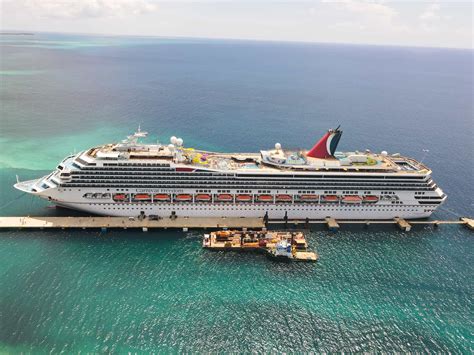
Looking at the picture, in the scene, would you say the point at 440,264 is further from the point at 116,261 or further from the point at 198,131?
the point at 198,131

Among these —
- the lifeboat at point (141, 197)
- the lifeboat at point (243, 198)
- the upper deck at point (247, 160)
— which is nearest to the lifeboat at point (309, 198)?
the upper deck at point (247, 160)

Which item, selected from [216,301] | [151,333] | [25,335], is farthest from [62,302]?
[216,301]

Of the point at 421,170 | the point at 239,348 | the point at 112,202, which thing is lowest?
the point at 239,348

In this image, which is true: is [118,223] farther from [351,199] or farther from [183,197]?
[351,199]

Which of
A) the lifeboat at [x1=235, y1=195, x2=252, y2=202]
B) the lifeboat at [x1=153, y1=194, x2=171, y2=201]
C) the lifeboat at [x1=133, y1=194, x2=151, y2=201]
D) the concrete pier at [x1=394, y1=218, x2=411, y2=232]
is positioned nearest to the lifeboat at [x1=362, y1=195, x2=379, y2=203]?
the concrete pier at [x1=394, y1=218, x2=411, y2=232]

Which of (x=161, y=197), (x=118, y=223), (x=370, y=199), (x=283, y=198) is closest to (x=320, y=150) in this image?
(x=283, y=198)

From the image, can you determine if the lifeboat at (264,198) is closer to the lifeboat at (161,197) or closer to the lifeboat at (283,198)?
the lifeboat at (283,198)

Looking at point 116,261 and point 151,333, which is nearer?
point 151,333
